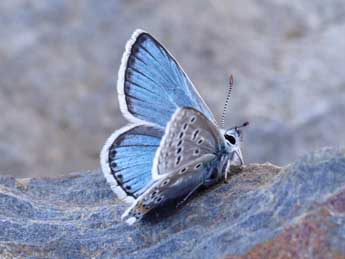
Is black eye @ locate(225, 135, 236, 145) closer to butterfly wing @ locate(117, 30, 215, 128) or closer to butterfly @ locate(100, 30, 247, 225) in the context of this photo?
butterfly @ locate(100, 30, 247, 225)

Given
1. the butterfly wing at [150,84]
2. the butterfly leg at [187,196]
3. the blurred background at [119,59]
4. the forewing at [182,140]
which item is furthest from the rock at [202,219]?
the blurred background at [119,59]

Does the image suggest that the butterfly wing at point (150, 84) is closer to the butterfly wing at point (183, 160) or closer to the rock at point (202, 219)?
the butterfly wing at point (183, 160)

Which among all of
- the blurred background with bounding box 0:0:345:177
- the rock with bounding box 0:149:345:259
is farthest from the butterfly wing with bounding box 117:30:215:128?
the blurred background with bounding box 0:0:345:177

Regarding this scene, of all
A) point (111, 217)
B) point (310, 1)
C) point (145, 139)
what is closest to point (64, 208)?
point (111, 217)

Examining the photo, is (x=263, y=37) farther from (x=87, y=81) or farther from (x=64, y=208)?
(x=64, y=208)

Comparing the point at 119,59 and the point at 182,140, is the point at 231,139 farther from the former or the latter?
the point at 119,59

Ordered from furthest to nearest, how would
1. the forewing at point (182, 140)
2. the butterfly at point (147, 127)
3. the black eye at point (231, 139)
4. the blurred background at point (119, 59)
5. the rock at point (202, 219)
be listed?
1. the blurred background at point (119, 59)
2. the black eye at point (231, 139)
3. the butterfly at point (147, 127)
4. the forewing at point (182, 140)
5. the rock at point (202, 219)
